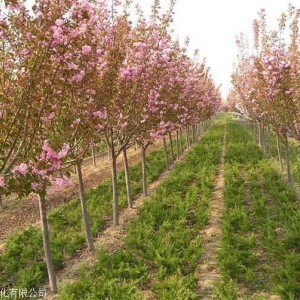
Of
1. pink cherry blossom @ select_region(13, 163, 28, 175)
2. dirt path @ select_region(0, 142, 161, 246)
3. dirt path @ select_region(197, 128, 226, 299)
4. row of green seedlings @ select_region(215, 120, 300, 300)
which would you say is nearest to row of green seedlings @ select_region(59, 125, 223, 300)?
dirt path @ select_region(197, 128, 226, 299)

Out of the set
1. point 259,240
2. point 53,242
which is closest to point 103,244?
point 53,242

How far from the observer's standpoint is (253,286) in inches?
299

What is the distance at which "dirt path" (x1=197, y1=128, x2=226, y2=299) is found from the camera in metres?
7.68

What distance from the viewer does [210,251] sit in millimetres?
9094

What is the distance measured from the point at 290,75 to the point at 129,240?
22.6ft

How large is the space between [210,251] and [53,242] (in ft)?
13.7

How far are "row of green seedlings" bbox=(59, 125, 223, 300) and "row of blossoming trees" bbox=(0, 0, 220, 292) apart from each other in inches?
37.5

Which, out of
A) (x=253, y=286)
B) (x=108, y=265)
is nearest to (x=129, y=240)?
(x=108, y=265)

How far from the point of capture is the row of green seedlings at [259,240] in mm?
7395

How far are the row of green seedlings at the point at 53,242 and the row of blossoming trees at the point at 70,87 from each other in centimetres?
60

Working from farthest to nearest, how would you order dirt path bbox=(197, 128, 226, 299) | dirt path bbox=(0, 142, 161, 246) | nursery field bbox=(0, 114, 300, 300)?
dirt path bbox=(0, 142, 161, 246) → dirt path bbox=(197, 128, 226, 299) → nursery field bbox=(0, 114, 300, 300)

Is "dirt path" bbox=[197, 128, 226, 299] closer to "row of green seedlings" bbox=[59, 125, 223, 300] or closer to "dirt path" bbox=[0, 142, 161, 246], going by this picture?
"row of green seedlings" bbox=[59, 125, 223, 300]

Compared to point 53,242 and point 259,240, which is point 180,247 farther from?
point 53,242

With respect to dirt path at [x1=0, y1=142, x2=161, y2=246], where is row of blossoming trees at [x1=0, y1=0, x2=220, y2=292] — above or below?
above
